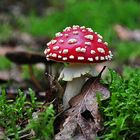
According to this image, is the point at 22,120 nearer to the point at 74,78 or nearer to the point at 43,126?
the point at 43,126

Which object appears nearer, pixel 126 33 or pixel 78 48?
pixel 78 48

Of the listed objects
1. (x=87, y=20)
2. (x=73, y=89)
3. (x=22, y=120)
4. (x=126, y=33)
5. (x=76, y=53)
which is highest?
(x=87, y=20)

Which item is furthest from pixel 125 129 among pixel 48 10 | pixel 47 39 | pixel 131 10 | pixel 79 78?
pixel 48 10

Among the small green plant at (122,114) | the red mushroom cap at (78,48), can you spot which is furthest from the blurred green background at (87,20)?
the small green plant at (122,114)

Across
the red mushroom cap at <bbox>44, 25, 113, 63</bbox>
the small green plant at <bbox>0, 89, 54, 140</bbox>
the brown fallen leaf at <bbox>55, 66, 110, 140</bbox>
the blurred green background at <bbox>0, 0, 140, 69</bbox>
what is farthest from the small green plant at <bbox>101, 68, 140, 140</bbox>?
the blurred green background at <bbox>0, 0, 140, 69</bbox>

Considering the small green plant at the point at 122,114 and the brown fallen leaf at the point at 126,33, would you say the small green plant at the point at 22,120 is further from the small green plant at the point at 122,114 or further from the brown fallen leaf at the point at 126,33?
the brown fallen leaf at the point at 126,33

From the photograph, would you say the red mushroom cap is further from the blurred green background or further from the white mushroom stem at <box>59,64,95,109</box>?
the blurred green background

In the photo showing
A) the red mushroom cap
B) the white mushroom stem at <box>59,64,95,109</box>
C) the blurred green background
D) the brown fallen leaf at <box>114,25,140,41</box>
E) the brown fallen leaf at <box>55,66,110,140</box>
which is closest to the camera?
the brown fallen leaf at <box>55,66,110,140</box>

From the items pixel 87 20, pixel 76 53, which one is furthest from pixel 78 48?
pixel 87 20
